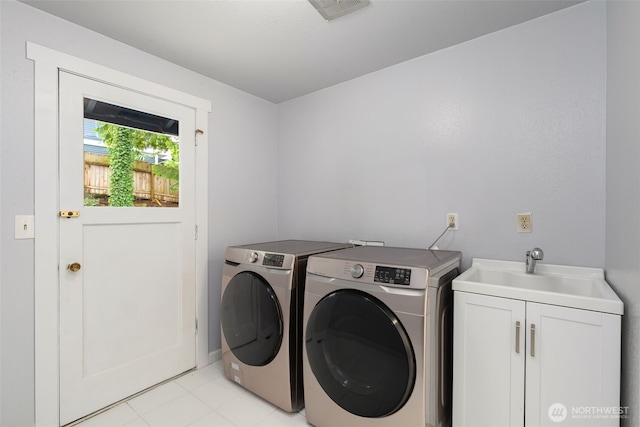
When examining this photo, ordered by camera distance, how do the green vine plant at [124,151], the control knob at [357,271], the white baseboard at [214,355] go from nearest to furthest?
the control knob at [357,271], the green vine plant at [124,151], the white baseboard at [214,355]

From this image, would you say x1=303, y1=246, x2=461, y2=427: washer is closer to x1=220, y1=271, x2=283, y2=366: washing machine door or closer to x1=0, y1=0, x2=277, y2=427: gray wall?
x1=220, y1=271, x2=283, y2=366: washing machine door

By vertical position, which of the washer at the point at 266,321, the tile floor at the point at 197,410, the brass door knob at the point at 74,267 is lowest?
the tile floor at the point at 197,410

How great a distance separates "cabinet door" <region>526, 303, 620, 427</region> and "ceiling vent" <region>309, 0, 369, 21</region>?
169 cm

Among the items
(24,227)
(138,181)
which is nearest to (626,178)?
(138,181)

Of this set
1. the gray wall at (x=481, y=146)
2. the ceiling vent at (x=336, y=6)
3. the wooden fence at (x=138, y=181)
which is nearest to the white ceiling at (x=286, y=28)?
the ceiling vent at (x=336, y=6)

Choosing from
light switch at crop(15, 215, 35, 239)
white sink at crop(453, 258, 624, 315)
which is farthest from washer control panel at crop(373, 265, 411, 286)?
light switch at crop(15, 215, 35, 239)

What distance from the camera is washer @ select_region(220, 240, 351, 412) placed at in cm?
175

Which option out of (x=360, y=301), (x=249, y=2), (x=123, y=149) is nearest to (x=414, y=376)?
(x=360, y=301)

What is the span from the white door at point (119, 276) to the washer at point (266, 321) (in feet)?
1.50

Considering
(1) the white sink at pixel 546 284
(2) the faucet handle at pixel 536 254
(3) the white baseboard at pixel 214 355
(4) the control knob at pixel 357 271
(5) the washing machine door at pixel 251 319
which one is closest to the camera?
(1) the white sink at pixel 546 284

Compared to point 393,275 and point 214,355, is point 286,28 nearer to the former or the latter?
point 393,275

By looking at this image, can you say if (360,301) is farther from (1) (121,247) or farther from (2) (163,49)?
(2) (163,49)

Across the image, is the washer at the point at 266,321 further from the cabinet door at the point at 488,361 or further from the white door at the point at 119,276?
the cabinet door at the point at 488,361

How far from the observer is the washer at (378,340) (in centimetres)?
131
